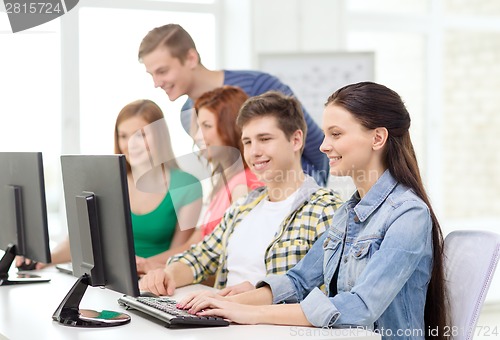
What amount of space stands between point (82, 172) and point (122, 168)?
0.25 metres

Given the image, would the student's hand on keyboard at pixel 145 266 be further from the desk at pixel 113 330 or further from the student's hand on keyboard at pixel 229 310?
the student's hand on keyboard at pixel 229 310

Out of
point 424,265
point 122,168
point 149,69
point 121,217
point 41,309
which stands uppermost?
point 149,69

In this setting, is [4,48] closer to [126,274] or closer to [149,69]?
[149,69]

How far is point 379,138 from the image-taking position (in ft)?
6.79

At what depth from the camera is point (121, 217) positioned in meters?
1.98

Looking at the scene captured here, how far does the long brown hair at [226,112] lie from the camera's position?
3.01 meters

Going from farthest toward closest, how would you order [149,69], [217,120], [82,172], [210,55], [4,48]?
[210,55] < [4,48] < [149,69] < [217,120] < [82,172]

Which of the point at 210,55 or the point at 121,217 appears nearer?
the point at 121,217

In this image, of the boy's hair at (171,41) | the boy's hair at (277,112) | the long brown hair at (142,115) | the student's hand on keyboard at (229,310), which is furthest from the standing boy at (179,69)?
the student's hand on keyboard at (229,310)

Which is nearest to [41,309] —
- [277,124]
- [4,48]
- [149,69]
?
[277,124]

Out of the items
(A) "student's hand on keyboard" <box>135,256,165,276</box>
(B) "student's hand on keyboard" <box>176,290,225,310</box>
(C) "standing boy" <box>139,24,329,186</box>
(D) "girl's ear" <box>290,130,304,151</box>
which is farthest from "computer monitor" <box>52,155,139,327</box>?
(C) "standing boy" <box>139,24,329,186</box>

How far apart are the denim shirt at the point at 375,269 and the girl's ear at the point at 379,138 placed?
82 mm

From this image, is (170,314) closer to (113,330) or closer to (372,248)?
(113,330)

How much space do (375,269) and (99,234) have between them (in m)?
0.75
